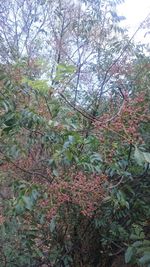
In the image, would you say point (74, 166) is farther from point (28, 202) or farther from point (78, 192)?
point (28, 202)

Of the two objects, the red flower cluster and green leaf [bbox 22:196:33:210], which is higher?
the red flower cluster

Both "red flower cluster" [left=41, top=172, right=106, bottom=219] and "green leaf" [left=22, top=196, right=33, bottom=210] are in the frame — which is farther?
"red flower cluster" [left=41, top=172, right=106, bottom=219]

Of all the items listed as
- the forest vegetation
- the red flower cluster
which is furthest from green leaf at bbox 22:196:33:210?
the red flower cluster

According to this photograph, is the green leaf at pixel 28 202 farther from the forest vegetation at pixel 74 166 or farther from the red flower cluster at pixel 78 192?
the red flower cluster at pixel 78 192

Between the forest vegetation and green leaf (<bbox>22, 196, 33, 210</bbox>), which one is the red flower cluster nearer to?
the forest vegetation

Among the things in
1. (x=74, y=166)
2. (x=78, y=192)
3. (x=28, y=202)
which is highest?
(x=74, y=166)

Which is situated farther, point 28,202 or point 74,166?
point 74,166

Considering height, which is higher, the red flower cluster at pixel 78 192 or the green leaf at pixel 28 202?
the red flower cluster at pixel 78 192

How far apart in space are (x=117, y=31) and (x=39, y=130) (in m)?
2.38

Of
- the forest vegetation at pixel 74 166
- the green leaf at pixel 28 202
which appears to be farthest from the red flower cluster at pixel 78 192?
the green leaf at pixel 28 202

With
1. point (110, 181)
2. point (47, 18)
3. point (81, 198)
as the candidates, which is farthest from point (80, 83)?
point (81, 198)

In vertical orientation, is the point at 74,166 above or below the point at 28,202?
above

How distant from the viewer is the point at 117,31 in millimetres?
4035

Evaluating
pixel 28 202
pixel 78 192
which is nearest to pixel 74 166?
pixel 78 192
